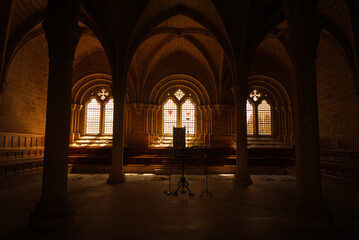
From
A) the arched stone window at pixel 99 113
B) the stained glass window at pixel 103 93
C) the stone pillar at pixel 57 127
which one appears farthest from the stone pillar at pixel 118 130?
the stained glass window at pixel 103 93

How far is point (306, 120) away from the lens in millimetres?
4234

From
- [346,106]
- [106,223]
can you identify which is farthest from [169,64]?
[106,223]

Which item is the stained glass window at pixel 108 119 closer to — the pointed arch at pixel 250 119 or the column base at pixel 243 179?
the pointed arch at pixel 250 119

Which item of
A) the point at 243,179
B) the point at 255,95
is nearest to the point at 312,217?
the point at 243,179

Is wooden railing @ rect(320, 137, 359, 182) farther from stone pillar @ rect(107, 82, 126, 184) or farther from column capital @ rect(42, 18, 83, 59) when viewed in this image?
column capital @ rect(42, 18, 83, 59)

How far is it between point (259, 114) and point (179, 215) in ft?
41.5

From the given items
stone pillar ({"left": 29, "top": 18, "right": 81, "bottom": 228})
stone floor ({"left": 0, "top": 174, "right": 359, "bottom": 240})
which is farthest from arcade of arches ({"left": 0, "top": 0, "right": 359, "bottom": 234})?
stone floor ({"left": 0, "top": 174, "right": 359, "bottom": 240})

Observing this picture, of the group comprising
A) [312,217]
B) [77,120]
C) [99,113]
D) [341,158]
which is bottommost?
[312,217]

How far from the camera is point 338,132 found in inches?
426

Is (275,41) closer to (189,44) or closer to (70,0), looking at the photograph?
(189,44)

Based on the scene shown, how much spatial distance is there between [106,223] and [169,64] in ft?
41.8

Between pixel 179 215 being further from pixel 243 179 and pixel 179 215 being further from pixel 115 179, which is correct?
pixel 115 179

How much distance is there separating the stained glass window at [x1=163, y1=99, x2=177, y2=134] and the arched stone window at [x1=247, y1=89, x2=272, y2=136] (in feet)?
16.8

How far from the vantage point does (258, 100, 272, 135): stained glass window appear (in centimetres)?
1552
